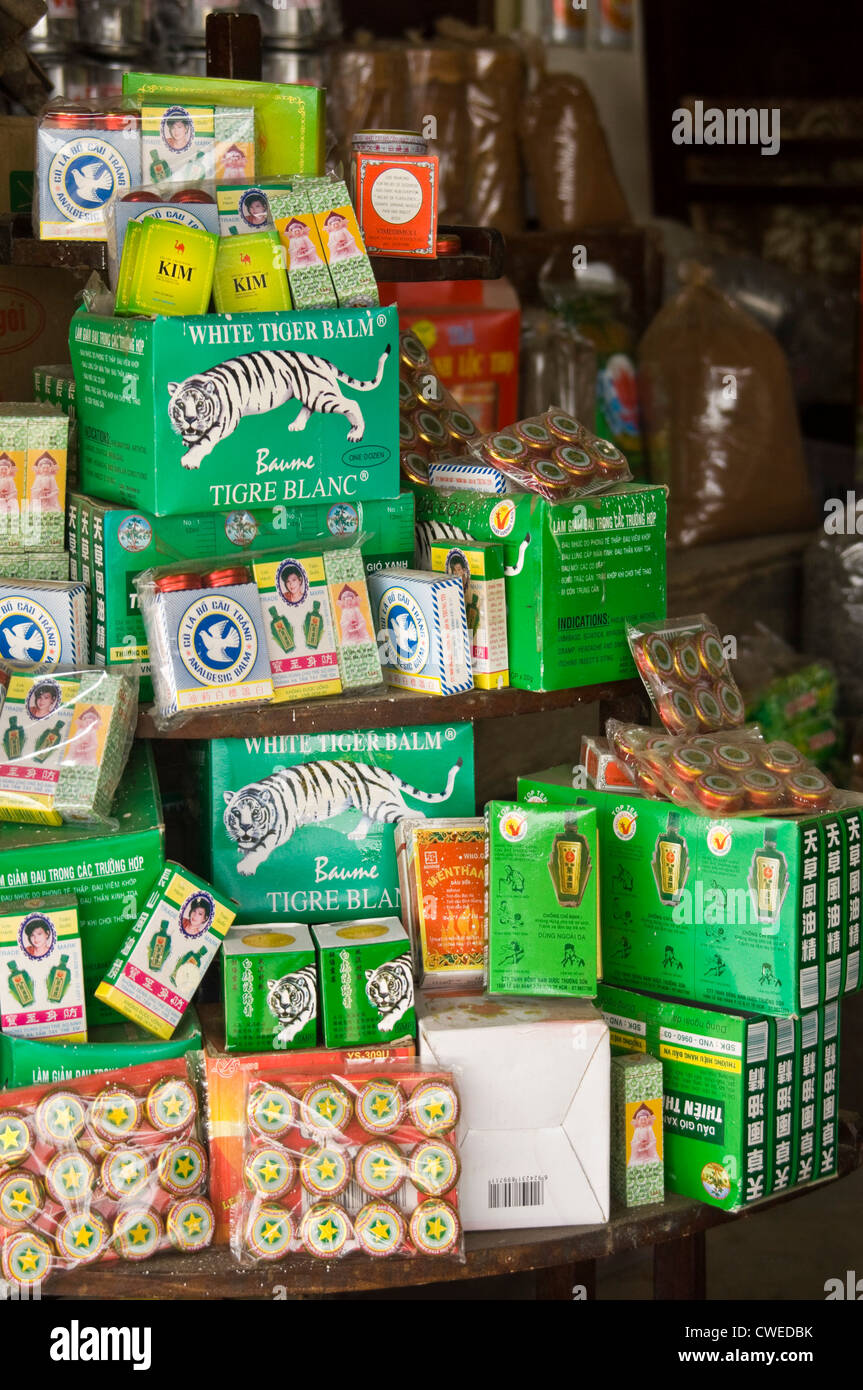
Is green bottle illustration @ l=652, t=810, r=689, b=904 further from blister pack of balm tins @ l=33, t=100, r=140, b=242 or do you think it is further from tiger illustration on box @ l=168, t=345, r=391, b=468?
blister pack of balm tins @ l=33, t=100, r=140, b=242

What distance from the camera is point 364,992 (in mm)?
2326

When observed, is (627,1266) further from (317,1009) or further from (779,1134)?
(317,1009)

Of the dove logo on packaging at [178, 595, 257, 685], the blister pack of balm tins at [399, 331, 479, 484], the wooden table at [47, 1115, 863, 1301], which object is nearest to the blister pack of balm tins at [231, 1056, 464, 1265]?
the wooden table at [47, 1115, 863, 1301]

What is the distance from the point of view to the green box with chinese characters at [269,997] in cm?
230

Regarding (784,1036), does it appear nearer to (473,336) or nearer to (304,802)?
(304,802)

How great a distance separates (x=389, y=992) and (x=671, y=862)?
1.51 ft

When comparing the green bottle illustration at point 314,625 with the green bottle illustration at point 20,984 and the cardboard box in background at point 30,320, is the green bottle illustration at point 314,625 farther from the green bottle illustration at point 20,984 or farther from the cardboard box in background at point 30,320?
the cardboard box in background at point 30,320

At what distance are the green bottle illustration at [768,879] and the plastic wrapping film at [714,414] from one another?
2.97m

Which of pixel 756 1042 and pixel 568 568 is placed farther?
pixel 568 568

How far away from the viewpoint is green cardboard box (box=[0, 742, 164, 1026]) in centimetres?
233

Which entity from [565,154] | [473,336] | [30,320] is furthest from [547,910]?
[565,154]

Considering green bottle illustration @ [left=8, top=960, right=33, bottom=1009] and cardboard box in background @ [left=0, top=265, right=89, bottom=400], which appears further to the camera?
cardboard box in background @ [left=0, top=265, right=89, bottom=400]

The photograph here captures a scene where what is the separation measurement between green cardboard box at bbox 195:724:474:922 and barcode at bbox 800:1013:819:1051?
62 cm

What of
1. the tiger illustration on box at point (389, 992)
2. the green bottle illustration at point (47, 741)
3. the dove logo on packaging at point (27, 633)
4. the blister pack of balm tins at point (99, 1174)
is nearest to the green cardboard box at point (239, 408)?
the dove logo on packaging at point (27, 633)
